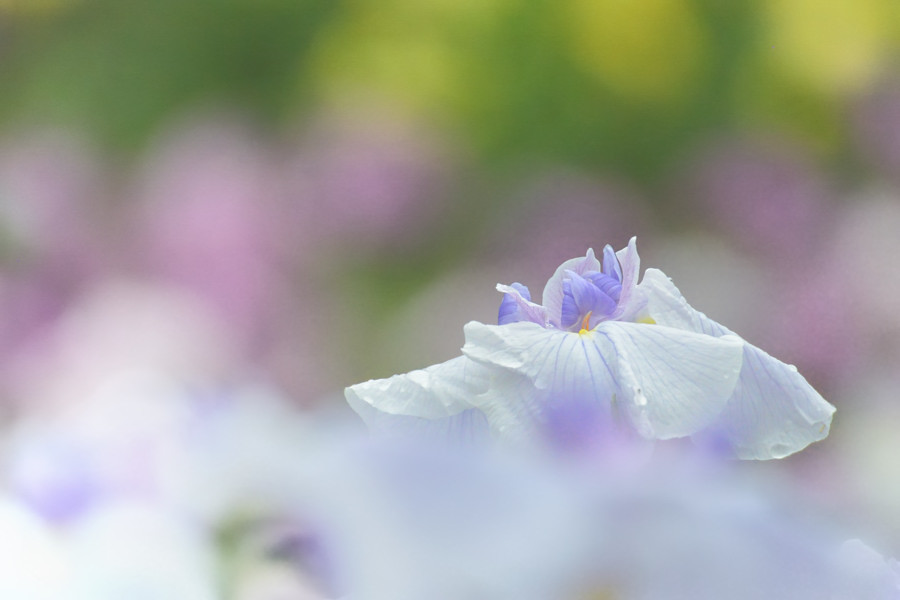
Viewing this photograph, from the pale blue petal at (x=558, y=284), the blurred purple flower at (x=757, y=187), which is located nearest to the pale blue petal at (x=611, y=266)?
the pale blue petal at (x=558, y=284)

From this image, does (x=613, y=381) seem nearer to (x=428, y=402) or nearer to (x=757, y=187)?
(x=428, y=402)

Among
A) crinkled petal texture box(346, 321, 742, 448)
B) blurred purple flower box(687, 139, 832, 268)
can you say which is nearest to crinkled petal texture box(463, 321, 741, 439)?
crinkled petal texture box(346, 321, 742, 448)

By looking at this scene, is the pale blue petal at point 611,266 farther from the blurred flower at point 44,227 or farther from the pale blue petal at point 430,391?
the blurred flower at point 44,227

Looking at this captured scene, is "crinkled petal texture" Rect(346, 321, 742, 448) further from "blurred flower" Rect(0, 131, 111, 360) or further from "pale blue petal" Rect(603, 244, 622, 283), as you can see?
"blurred flower" Rect(0, 131, 111, 360)

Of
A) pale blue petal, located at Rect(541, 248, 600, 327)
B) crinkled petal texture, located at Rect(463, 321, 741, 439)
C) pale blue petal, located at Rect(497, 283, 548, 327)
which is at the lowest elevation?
crinkled petal texture, located at Rect(463, 321, 741, 439)

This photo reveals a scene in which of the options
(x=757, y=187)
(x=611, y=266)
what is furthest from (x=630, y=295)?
(x=757, y=187)

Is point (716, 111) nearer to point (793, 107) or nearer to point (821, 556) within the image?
point (793, 107)

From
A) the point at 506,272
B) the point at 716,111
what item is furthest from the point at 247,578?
the point at 716,111

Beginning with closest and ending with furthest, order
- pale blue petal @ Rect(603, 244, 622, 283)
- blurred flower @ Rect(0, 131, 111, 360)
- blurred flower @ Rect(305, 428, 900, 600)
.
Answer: blurred flower @ Rect(305, 428, 900, 600) → pale blue petal @ Rect(603, 244, 622, 283) → blurred flower @ Rect(0, 131, 111, 360)
